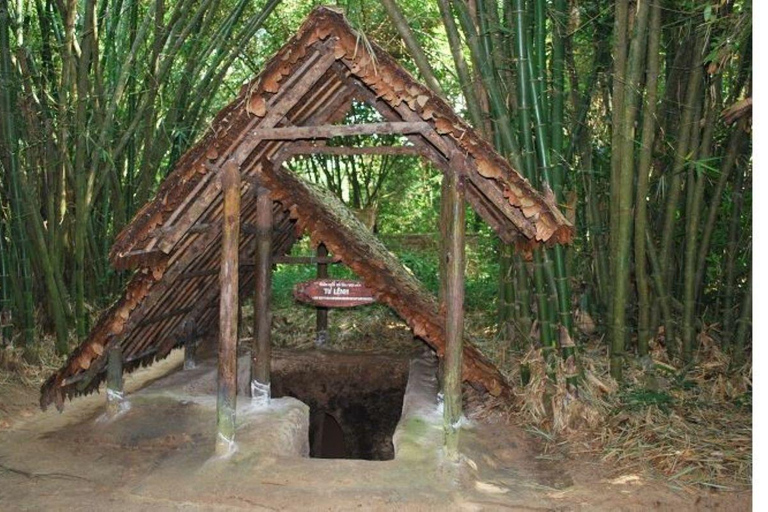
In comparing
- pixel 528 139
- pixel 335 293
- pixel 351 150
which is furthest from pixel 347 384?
pixel 528 139

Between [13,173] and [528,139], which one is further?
[13,173]

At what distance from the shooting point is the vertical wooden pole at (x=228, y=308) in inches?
165

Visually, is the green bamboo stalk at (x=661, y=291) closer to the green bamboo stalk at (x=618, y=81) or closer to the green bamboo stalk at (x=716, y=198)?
the green bamboo stalk at (x=716, y=198)

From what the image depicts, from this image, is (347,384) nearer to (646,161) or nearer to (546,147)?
(546,147)

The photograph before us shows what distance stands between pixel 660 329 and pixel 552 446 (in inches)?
65.0

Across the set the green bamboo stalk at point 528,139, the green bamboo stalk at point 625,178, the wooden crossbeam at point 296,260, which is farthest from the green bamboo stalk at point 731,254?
the wooden crossbeam at point 296,260

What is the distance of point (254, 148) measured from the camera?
172 inches

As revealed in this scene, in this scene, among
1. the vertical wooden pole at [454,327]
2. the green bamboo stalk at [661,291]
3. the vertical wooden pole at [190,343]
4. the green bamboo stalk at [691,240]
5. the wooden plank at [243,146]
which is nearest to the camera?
the wooden plank at [243,146]

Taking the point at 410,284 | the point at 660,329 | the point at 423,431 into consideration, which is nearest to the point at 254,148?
the point at 410,284

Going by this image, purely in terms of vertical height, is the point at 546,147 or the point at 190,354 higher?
the point at 546,147

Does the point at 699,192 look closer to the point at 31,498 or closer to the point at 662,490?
the point at 662,490

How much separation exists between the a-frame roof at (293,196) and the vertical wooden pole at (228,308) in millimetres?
103

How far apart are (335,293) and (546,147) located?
5.97 ft

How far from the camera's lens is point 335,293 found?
4.86 m
